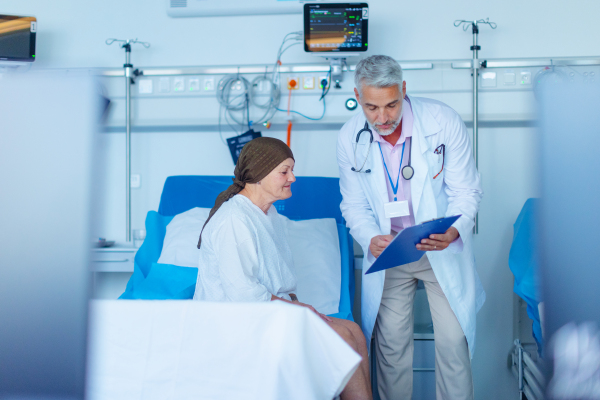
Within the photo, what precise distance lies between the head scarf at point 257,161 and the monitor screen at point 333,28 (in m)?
1.04

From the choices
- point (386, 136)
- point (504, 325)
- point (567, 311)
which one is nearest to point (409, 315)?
point (386, 136)

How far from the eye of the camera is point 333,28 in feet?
8.40

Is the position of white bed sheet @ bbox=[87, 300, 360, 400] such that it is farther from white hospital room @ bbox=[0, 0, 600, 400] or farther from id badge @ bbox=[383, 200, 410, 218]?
id badge @ bbox=[383, 200, 410, 218]

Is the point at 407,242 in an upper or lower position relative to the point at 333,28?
lower

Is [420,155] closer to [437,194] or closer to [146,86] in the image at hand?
[437,194]

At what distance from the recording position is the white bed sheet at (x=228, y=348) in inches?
36.8

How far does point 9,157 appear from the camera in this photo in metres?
0.68

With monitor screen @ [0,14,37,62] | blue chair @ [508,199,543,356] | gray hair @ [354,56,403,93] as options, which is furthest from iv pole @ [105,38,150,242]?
blue chair @ [508,199,543,356]

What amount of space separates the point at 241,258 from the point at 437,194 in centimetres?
85

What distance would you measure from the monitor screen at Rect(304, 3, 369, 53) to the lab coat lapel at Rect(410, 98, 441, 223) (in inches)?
33.2

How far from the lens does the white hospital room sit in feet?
2.21

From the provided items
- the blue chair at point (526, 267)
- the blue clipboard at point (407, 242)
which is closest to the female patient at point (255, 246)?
the blue clipboard at point (407, 242)

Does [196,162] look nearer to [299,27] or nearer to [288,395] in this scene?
[299,27]

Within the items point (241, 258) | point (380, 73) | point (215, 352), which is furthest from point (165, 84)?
point (215, 352)
